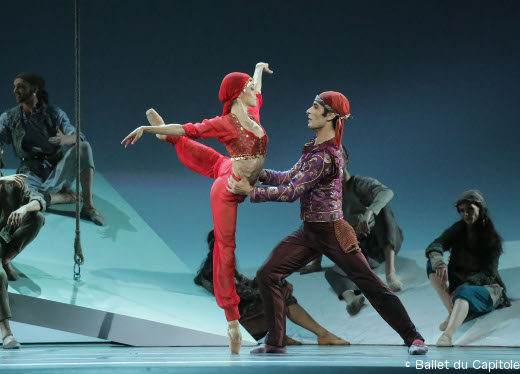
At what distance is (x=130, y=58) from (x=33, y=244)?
2.37 meters

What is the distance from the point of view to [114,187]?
716cm

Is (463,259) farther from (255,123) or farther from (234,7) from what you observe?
(234,7)

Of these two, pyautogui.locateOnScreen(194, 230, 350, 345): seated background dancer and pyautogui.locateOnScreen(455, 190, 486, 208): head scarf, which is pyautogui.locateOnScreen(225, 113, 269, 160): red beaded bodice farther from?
pyautogui.locateOnScreen(455, 190, 486, 208): head scarf

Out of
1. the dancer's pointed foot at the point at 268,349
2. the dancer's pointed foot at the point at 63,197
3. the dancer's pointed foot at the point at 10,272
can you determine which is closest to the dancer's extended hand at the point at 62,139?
the dancer's pointed foot at the point at 63,197

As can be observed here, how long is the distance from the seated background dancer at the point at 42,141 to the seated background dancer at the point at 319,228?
2885 millimetres

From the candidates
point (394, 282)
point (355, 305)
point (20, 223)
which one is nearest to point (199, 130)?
point (20, 223)

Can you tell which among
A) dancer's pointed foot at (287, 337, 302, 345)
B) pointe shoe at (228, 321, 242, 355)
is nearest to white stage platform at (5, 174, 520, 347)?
dancer's pointed foot at (287, 337, 302, 345)

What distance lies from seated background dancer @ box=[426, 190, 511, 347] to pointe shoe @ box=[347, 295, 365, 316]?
71 cm

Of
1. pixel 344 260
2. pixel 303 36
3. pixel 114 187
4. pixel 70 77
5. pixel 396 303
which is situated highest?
pixel 303 36

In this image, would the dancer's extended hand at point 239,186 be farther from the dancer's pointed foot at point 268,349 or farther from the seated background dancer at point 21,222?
the seated background dancer at point 21,222

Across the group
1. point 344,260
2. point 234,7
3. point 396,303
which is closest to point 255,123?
point 344,260

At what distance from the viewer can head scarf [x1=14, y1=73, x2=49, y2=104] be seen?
257 inches

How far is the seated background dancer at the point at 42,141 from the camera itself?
21.5 feet

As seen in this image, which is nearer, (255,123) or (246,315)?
(255,123)
